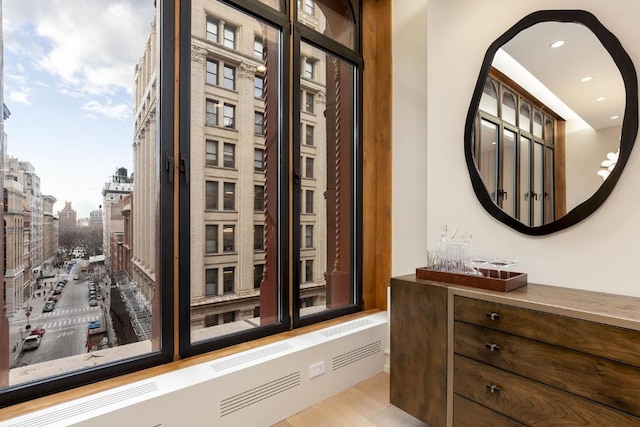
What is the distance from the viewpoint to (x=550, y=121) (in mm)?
1943

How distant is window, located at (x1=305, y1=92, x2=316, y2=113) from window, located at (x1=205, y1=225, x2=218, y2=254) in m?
1.32

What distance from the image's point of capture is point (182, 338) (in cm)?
202

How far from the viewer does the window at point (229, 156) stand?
254 cm

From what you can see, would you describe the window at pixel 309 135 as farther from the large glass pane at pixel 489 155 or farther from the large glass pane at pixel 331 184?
the large glass pane at pixel 489 155

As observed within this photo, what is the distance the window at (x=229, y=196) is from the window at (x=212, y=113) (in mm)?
460

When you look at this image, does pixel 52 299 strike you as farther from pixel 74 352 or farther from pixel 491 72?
pixel 491 72

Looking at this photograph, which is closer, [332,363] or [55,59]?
[55,59]

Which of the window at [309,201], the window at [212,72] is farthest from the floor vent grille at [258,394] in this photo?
the window at [212,72]

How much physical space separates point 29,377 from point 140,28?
203cm

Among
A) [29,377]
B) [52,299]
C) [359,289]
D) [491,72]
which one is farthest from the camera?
[359,289]

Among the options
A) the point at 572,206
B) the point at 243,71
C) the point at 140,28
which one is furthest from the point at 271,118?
the point at 572,206

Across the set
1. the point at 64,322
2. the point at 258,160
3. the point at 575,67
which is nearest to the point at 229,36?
the point at 258,160

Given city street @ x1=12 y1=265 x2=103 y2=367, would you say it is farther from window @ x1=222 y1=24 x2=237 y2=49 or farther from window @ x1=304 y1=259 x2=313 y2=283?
Result: window @ x1=222 y1=24 x2=237 y2=49

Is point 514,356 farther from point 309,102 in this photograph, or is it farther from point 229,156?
point 309,102
